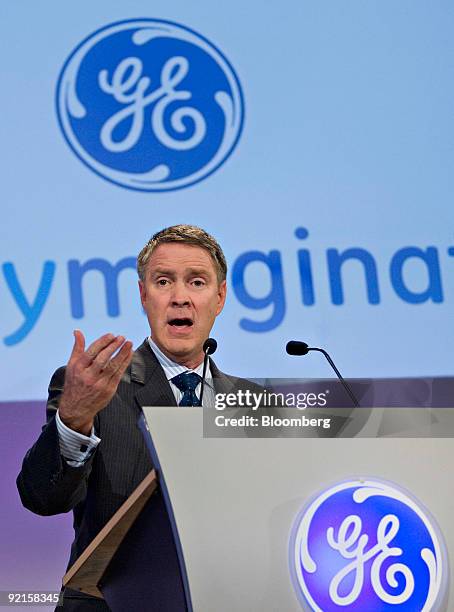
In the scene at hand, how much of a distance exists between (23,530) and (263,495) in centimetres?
250

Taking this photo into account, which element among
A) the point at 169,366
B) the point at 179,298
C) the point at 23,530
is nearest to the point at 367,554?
the point at 169,366

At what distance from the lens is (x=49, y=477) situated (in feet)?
5.98

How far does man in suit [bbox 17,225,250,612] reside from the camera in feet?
5.47

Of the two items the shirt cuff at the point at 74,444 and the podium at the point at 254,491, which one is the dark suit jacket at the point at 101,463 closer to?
the shirt cuff at the point at 74,444

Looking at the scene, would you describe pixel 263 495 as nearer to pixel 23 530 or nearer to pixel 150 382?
pixel 150 382

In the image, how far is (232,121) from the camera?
3.87m

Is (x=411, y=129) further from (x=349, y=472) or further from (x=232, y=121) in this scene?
(x=349, y=472)

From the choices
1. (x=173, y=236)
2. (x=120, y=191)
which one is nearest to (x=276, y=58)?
(x=120, y=191)

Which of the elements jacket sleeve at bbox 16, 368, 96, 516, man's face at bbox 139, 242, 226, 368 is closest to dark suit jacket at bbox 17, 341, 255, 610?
jacket sleeve at bbox 16, 368, 96, 516

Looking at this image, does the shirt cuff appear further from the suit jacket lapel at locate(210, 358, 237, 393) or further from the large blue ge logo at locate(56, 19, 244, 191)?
the large blue ge logo at locate(56, 19, 244, 191)

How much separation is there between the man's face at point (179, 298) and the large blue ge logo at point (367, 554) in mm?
1075

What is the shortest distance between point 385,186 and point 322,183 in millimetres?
269

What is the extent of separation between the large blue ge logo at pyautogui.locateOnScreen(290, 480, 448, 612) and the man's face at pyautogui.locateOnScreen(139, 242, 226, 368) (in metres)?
1.07

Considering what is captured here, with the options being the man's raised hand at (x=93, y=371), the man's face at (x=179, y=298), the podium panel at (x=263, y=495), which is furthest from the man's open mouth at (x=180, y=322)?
the podium panel at (x=263, y=495)
